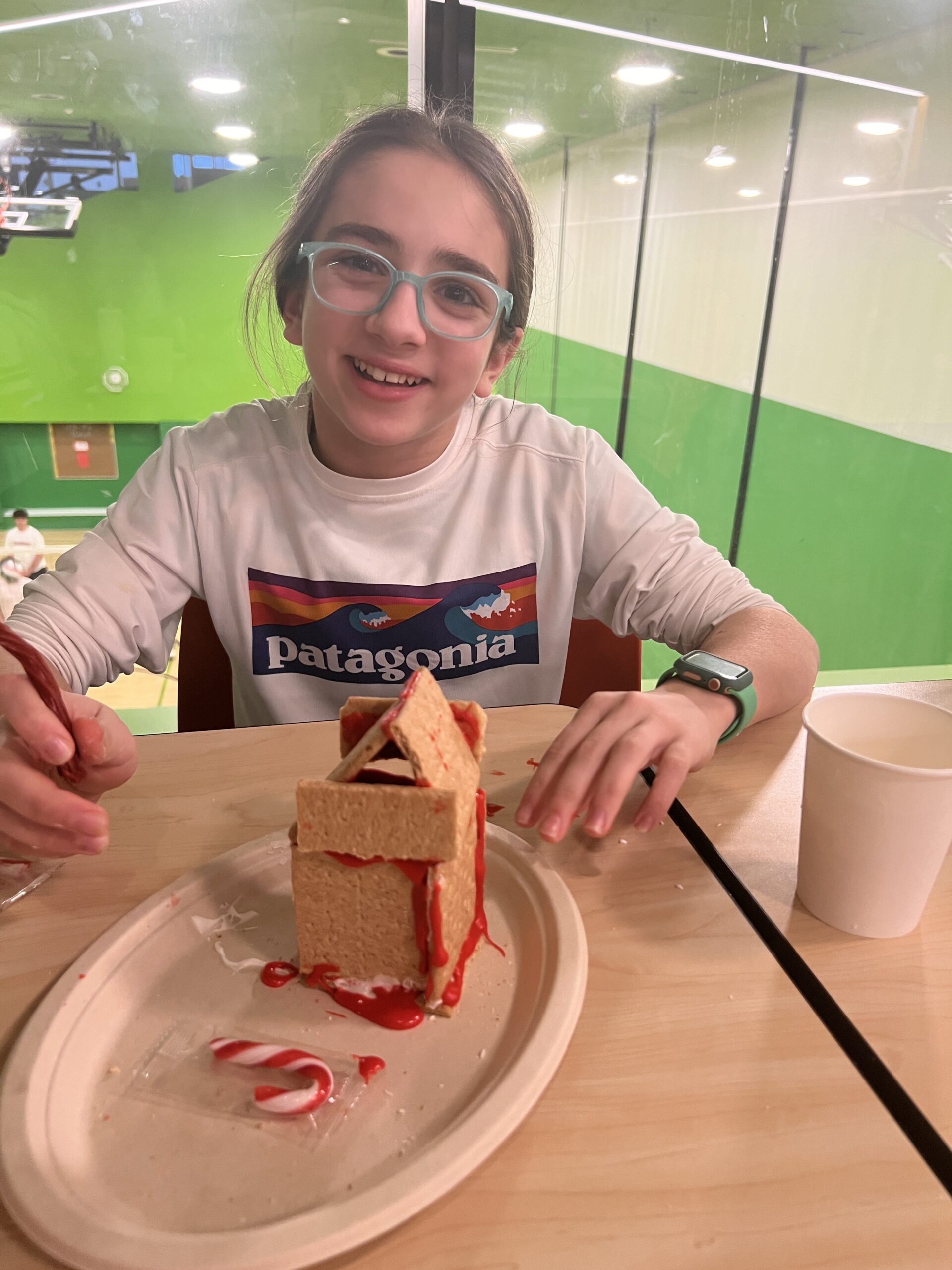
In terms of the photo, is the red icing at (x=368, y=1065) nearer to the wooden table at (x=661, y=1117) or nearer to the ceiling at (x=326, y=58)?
the wooden table at (x=661, y=1117)

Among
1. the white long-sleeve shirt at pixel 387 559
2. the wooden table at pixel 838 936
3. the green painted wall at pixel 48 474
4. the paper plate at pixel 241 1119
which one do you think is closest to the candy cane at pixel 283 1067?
the paper plate at pixel 241 1119

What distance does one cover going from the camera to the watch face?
3.58 ft

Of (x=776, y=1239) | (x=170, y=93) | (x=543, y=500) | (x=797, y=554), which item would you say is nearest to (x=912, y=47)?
(x=797, y=554)

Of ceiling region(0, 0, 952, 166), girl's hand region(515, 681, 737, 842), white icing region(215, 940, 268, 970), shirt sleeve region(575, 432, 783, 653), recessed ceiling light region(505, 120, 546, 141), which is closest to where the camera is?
white icing region(215, 940, 268, 970)

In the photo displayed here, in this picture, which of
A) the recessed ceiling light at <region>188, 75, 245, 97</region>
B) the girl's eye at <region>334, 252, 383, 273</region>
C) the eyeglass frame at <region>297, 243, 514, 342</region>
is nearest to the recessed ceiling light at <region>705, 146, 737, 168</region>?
the recessed ceiling light at <region>188, 75, 245, 97</region>

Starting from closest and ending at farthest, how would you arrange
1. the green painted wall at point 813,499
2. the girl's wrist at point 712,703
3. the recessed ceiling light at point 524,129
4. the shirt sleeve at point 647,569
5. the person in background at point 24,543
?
the girl's wrist at point 712,703 < the shirt sleeve at point 647,569 < the recessed ceiling light at point 524,129 < the person in background at point 24,543 < the green painted wall at point 813,499

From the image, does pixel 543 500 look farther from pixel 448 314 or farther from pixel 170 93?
pixel 170 93

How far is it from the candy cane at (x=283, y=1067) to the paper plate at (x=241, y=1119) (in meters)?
0.02

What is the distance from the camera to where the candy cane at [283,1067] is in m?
0.60

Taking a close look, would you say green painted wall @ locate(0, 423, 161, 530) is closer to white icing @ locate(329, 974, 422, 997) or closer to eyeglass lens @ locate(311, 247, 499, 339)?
eyeglass lens @ locate(311, 247, 499, 339)

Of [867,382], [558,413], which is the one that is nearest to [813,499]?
[867,382]

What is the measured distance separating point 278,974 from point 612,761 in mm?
389

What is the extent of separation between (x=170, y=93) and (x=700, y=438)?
2303mm

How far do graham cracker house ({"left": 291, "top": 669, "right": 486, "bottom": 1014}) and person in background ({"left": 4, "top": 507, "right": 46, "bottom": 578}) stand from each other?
2.92m
